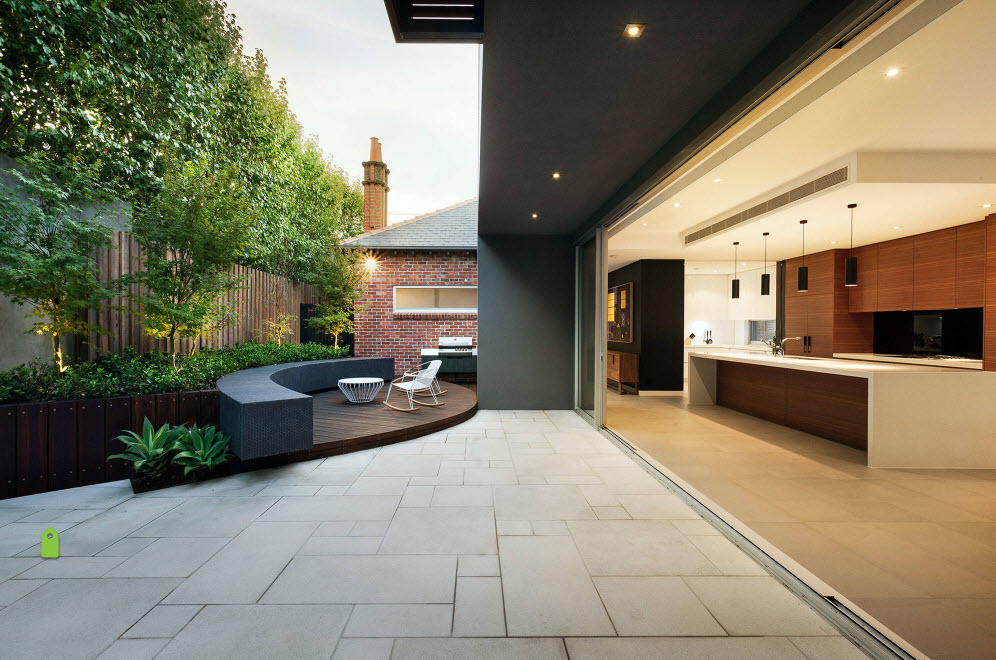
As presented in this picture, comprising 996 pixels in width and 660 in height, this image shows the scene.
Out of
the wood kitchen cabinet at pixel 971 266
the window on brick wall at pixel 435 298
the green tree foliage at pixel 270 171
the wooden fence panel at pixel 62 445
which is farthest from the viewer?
the window on brick wall at pixel 435 298

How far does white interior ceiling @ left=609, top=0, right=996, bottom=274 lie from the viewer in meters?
2.35

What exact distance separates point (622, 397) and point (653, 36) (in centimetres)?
701

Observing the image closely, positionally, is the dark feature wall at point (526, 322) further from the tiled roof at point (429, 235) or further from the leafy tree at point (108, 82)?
the leafy tree at point (108, 82)

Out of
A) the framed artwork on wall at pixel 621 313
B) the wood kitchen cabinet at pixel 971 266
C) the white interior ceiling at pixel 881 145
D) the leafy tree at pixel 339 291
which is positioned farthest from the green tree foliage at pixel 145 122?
the wood kitchen cabinet at pixel 971 266

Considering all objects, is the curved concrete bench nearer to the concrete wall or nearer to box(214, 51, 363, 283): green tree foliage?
the concrete wall

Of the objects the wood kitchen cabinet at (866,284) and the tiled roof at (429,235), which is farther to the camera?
the tiled roof at (429,235)

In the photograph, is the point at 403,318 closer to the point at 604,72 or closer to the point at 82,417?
the point at 82,417

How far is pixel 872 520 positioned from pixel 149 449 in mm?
5473

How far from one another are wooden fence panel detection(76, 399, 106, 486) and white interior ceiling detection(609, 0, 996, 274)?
238 inches

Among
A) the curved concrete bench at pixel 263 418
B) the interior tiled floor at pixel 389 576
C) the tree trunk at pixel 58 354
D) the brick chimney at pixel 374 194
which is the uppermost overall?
the brick chimney at pixel 374 194

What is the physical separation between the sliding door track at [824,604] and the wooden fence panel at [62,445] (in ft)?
16.4

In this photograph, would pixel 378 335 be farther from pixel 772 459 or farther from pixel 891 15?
pixel 891 15

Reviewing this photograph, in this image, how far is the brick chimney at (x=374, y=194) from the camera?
53.2ft

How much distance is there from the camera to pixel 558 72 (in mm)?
2441
